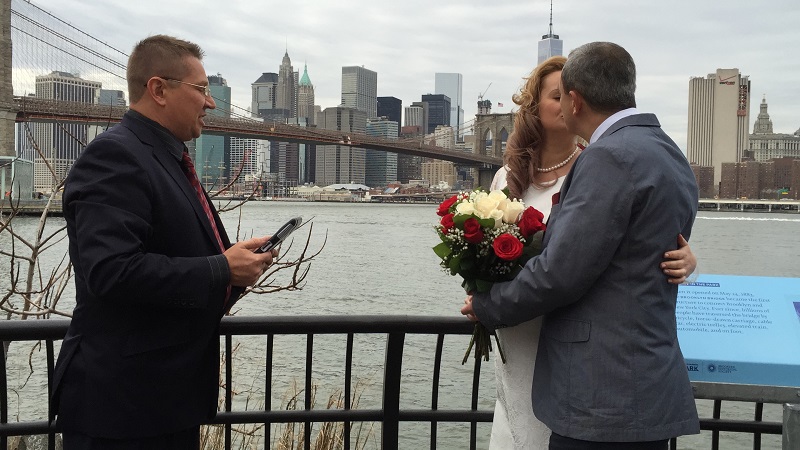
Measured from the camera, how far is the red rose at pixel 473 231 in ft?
5.81

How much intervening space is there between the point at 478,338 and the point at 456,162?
114 ft

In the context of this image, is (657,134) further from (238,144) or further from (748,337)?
(238,144)

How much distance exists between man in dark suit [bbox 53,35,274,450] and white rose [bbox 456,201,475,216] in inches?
18.7

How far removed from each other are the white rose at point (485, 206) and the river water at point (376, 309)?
2699 mm

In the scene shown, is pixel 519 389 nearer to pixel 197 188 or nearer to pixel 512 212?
pixel 512 212

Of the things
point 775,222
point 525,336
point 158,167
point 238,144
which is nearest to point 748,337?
point 525,336

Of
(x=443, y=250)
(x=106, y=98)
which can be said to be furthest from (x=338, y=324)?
(x=106, y=98)

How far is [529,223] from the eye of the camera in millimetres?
1812

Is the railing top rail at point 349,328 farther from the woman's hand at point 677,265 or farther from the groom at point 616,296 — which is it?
the woman's hand at point 677,265

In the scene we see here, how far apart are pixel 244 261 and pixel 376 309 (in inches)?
501

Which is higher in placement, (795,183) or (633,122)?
(795,183)

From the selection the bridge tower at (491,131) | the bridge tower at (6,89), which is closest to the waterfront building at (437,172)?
the bridge tower at (491,131)

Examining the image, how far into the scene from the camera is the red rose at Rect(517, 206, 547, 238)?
181cm

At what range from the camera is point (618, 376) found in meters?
1.54
